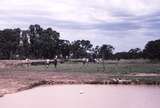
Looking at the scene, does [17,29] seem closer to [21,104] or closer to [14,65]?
[14,65]

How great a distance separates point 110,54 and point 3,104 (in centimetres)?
7866

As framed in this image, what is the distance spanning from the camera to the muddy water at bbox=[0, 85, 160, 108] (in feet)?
62.2

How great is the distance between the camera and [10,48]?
76.4 metres

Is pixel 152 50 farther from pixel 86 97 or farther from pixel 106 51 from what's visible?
pixel 86 97

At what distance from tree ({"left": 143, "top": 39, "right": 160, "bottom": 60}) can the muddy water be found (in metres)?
47.9

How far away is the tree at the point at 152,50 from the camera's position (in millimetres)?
73875

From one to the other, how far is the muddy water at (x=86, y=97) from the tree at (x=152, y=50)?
4785 cm

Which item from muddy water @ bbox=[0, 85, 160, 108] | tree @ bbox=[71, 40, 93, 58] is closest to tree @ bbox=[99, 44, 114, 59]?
tree @ bbox=[71, 40, 93, 58]

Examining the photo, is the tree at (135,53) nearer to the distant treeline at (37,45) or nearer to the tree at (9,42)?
the distant treeline at (37,45)

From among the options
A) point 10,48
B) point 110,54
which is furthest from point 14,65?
point 110,54

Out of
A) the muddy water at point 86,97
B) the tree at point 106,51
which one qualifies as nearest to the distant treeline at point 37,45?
the tree at point 106,51

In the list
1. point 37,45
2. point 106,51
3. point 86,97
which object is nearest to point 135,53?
point 106,51

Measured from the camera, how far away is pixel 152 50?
76062 mm

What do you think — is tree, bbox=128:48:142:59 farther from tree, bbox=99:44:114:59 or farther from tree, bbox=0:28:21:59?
tree, bbox=0:28:21:59
